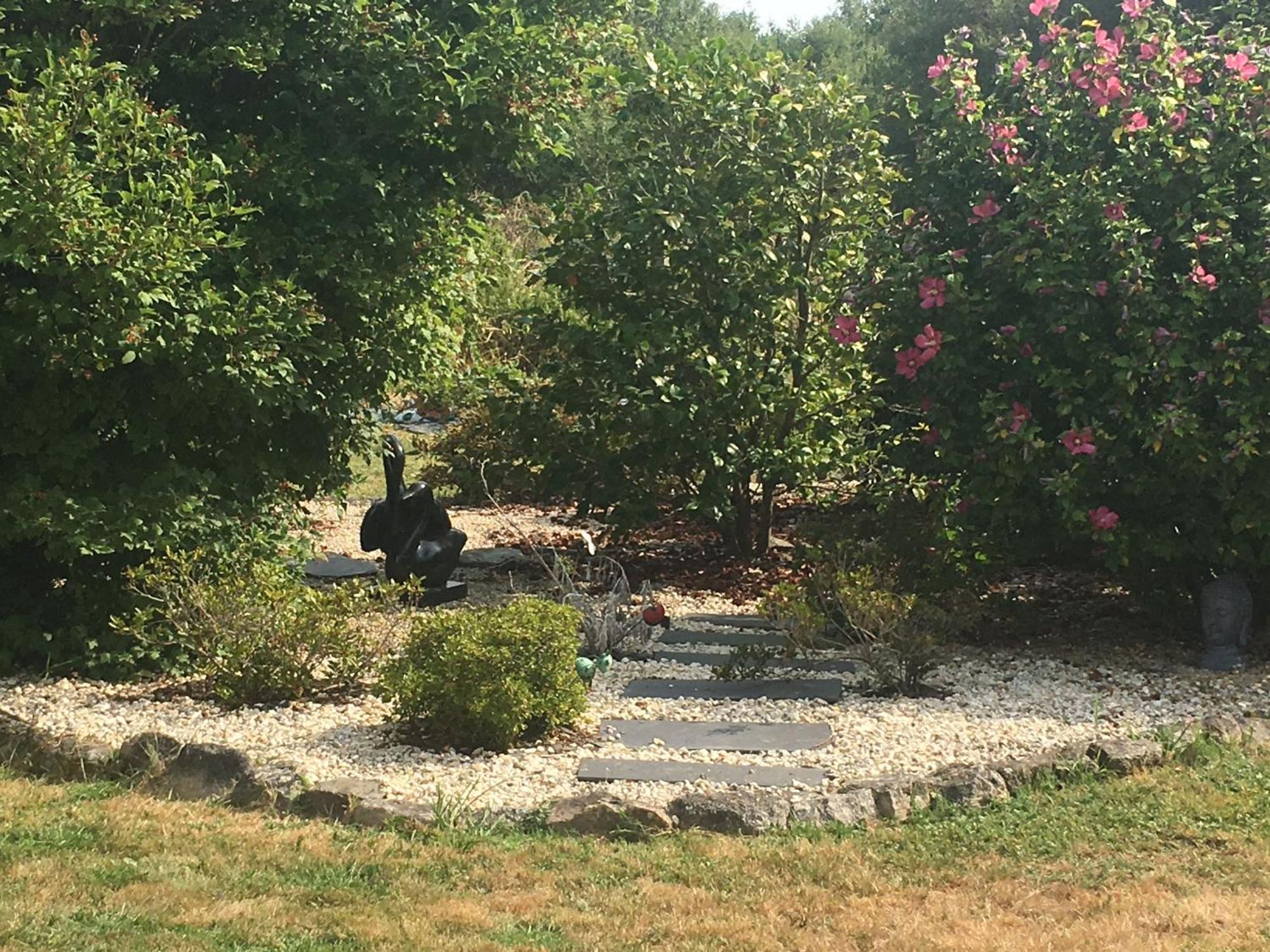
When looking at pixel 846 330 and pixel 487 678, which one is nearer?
pixel 487 678

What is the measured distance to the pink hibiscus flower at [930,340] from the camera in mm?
7094

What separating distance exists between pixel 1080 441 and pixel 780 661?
171 cm

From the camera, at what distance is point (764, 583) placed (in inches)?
368

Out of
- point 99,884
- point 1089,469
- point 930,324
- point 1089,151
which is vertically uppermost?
point 1089,151

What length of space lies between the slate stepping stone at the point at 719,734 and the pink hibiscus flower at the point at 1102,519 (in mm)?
1814

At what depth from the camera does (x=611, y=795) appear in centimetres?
486

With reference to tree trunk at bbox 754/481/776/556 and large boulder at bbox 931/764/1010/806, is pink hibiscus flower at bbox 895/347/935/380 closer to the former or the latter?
tree trunk at bbox 754/481/776/556

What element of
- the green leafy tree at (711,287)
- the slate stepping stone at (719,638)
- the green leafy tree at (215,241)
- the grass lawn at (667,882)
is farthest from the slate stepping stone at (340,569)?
the grass lawn at (667,882)

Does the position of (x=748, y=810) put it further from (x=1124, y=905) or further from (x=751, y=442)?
(x=751, y=442)

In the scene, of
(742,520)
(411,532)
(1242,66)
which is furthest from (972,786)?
(742,520)

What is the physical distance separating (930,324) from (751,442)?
2.39 m

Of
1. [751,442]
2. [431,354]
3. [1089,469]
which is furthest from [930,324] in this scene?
[431,354]

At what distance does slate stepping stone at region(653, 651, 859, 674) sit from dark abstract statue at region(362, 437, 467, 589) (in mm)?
1885

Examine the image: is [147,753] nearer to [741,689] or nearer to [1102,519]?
[741,689]
